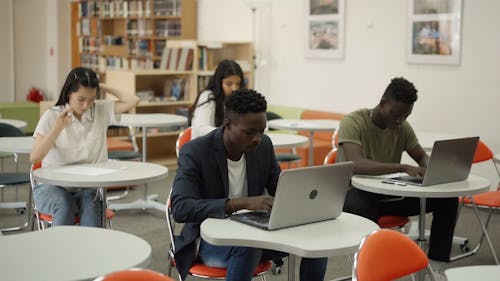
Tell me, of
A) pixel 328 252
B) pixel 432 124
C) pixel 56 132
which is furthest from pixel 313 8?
pixel 328 252

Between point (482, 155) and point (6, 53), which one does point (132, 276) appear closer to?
point (482, 155)

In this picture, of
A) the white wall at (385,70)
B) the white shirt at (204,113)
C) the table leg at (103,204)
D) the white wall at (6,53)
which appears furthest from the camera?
the white wall at (6,53)

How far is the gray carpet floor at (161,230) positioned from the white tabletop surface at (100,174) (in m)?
0.74

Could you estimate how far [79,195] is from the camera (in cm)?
421

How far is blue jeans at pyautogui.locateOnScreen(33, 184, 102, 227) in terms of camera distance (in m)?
4.02

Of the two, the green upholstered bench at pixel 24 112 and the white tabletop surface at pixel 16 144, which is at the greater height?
the white tabletop surface at pixel 16 144

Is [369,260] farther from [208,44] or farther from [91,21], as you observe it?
[91,21]

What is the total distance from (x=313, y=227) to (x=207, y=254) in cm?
53

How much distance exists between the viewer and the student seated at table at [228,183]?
3.12m

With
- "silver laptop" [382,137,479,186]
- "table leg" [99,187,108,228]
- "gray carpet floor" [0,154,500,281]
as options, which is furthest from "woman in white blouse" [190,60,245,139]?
"silver laptop" [382,137,479,186]

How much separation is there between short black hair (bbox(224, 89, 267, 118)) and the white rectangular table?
47cm

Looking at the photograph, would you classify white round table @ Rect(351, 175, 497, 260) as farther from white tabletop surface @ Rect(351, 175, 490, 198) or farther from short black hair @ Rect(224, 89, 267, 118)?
short black hair @ Rect(224, 89, 267, 118)

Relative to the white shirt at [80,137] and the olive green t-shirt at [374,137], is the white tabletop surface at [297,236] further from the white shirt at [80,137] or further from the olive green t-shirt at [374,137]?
the white shirt at [80,137]

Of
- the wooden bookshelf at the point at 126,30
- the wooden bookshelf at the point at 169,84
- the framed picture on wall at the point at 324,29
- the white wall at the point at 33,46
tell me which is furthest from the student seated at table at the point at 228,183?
the white wall at the point at 33,46
